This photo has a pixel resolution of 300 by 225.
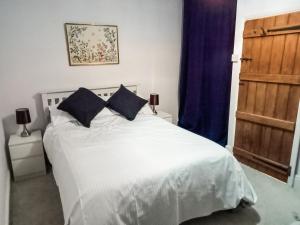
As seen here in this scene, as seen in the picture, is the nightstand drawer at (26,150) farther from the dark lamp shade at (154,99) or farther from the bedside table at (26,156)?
the dark lamp shade at (154,99)

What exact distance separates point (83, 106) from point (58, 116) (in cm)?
36

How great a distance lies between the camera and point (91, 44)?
11.0 feet

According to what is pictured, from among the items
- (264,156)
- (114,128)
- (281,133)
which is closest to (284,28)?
(281,133)

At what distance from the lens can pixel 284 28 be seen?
235cm

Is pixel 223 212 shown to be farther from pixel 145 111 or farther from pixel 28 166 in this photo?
pixel 28 166

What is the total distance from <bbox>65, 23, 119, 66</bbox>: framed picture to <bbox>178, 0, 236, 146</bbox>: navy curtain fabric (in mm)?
1307

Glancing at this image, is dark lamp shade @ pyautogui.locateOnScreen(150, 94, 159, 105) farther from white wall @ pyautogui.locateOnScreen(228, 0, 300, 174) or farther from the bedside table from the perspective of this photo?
the bedside table

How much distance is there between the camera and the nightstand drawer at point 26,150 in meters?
2.71

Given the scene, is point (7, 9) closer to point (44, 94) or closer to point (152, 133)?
point (44, 94)

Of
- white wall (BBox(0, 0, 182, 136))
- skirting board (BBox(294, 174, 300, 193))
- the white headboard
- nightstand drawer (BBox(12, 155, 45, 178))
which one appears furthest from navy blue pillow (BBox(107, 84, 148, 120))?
skirting board (BBox(294, 174, 300, 193))

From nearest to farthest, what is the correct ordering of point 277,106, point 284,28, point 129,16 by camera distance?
point 284,28
point 277,106
point 129,16

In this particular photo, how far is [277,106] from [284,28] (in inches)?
33.7

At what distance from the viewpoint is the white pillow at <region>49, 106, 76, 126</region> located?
2862mm

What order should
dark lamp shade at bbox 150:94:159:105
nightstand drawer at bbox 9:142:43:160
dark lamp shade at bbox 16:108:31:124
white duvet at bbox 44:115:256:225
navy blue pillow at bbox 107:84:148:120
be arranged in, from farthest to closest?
1. dark lamp shade at bbox 150:94:159:105
2. navy blue pillow at bbox 107:84:148:120
3. dark lamp shade at bbox 16:108:31:124
4. nightstand drawer at bbox 9:142:43:160
5. white duvet at bbox 44:115:256:225
